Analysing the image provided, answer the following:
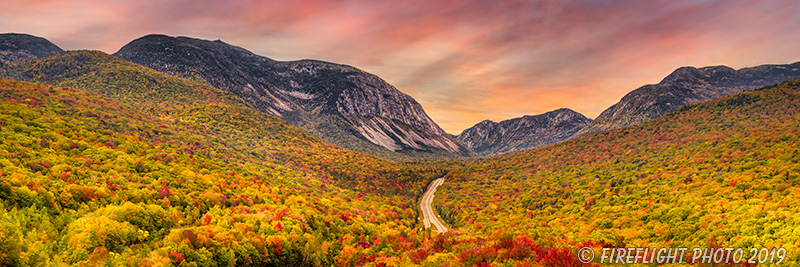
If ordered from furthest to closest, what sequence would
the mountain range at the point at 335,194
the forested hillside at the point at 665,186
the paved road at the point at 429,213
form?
the paved road at the point at 429,213 < the forested hillside at the point at 665,186 < the mountain range at the point at 335,194

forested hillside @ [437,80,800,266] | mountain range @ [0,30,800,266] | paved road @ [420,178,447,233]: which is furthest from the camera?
paved road @ [420,178,447,233]

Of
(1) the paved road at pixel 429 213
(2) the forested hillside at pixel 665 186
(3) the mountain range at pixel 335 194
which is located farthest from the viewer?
(1) the paved road at pixel 429 213

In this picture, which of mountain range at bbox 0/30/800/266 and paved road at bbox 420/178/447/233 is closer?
mountain range at bbox 0/30/800/266

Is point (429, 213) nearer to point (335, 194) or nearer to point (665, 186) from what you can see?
point (335, 194)

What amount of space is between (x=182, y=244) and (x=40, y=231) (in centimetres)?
871

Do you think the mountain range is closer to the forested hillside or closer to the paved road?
the forested hillside

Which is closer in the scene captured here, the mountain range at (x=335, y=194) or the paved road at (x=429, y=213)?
the mountain range at (x=335, y=194)

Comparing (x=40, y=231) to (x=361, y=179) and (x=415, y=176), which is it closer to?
(x=361, y=179)

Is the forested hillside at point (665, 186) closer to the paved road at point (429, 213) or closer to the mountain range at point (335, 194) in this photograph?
the mountain range at point (335, 194)

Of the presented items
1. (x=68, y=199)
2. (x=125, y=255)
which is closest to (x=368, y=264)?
(x=125, y=255)

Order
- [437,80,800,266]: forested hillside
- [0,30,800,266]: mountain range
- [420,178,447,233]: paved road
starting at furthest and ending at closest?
[420,178,447,233]: paved road → [437,80,800,266]: forested hillside → [0,30,800,266]: mountain range

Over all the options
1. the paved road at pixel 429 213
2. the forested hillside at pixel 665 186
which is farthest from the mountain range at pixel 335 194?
the paved road at pixel 429 213

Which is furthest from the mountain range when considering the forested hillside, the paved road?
the paved road

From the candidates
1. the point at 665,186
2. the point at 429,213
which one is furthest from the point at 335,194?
the point at 665,186
